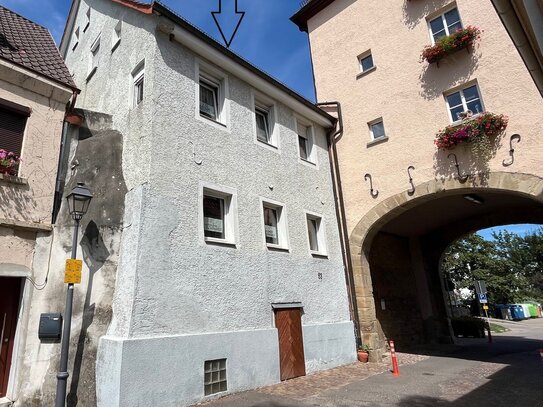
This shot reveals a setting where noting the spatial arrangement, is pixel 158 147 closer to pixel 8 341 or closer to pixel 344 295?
pixel 8 341

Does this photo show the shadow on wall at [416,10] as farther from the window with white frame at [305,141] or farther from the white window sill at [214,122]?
the white window sill at [214,122]

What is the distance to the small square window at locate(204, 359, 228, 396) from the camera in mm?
6961

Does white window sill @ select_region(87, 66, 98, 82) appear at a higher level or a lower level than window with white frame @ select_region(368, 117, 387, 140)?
higher

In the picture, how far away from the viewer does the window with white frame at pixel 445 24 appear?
11.0 meters

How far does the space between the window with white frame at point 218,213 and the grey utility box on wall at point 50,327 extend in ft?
10.2

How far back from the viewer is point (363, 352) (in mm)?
10680

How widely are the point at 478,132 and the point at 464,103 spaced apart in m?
1.32

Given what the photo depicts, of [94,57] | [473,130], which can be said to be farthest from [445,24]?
[94,57]

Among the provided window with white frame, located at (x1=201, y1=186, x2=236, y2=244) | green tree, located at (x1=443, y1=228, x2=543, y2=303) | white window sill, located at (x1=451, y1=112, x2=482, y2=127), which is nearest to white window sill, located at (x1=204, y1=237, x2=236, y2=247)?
window with white frame, located at (x1=201, y1=186, x2=236, y2=244)

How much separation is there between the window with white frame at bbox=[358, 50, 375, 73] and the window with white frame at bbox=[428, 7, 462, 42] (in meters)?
2.07

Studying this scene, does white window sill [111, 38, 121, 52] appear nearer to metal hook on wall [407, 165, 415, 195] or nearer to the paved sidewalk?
metal hook on wall [407, 165, 415, 195]

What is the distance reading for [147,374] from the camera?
607 centimetres

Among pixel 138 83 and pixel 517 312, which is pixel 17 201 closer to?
pixel 138 83

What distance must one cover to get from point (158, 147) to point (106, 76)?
162 inches
